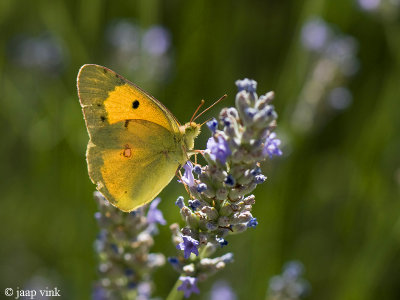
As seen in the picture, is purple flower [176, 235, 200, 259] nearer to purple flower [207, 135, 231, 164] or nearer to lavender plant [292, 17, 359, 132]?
purple flower [207, 135, 231, 164]

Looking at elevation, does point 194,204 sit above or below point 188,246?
above

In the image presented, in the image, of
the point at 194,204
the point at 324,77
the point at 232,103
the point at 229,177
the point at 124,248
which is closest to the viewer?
the point at 229,177

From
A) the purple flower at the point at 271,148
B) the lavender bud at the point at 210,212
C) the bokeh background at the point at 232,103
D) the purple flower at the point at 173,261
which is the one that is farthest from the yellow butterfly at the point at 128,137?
the bokeh background at the point at 232,103

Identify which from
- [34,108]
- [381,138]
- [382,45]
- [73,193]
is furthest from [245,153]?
[382,45]

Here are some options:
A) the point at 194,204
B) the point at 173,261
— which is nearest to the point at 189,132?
the point at 194,204

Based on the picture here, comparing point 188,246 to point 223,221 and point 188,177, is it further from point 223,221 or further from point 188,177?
point 188,177

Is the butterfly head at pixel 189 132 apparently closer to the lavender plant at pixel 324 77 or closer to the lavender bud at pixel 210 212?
the lavender bud at pixel 210 212

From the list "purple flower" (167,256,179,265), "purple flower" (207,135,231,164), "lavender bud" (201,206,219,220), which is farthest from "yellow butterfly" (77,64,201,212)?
"purple flower" (207,135,231,164)
